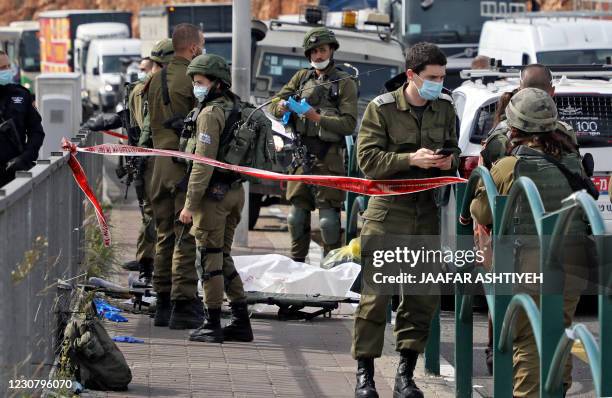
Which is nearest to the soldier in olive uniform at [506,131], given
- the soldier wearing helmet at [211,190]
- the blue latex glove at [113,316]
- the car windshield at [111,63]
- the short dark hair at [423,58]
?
the short dark hair at [423,58]

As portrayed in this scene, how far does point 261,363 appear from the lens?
8.11 m

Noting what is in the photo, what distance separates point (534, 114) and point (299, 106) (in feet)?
13.0

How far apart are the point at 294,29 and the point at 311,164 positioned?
5998mm

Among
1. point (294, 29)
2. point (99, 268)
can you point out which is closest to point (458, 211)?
point (99, 268)

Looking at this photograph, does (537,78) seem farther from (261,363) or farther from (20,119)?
(20,119)

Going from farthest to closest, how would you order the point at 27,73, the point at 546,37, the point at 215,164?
the point at 27,73 → the point at 546,37 → the point at 215,164

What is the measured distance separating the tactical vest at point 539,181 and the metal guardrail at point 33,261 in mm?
2124

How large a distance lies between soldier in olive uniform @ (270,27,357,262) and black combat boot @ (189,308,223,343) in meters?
2.01

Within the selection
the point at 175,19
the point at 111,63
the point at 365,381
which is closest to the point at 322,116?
the point at 365,381

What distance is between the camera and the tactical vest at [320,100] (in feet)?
33.7

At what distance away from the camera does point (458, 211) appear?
7.24 m

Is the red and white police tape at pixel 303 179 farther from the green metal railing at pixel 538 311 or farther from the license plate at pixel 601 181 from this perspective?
the license plate at pixel 601 181

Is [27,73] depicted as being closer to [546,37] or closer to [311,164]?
[546,37]

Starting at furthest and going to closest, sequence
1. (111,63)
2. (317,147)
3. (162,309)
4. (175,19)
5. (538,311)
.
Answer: (111,63) → (175,19) → (317,147) → (162,309) → (538,311)
